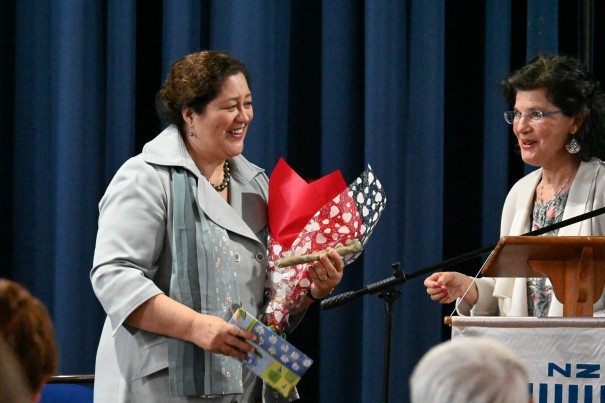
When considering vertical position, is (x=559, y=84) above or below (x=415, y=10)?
below

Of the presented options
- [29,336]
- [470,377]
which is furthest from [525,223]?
[29,336]

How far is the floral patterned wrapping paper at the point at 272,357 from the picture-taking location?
2391 millimetres

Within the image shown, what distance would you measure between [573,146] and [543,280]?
40 centimetres

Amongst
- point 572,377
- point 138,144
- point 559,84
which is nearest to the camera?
point 572,377

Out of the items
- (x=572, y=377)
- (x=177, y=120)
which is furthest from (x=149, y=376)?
(x=572, y=377)

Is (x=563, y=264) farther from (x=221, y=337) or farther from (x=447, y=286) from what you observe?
(x=221, y=337)

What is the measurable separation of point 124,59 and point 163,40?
158 millimetres

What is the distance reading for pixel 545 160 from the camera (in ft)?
9.89

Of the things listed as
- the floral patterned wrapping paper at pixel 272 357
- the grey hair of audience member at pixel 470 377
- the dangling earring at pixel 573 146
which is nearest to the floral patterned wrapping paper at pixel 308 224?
the floral patterned wrapping paper at pixel 272 357

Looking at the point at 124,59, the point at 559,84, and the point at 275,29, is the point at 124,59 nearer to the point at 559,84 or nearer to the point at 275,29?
the point at 275,29

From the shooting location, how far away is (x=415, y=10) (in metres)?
3.80

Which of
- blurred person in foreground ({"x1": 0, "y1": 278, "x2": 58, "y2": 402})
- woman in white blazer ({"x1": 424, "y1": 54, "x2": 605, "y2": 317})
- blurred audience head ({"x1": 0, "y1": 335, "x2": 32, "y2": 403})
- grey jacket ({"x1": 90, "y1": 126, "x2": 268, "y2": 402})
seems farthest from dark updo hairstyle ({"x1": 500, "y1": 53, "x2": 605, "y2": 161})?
blurred audience head ({"x1": 0, "y1": 335, "x2": 32, "y2": 403})

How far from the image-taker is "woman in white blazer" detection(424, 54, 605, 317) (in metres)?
2.94

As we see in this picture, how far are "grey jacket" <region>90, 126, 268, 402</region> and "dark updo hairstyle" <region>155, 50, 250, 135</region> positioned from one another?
104 millimetres
